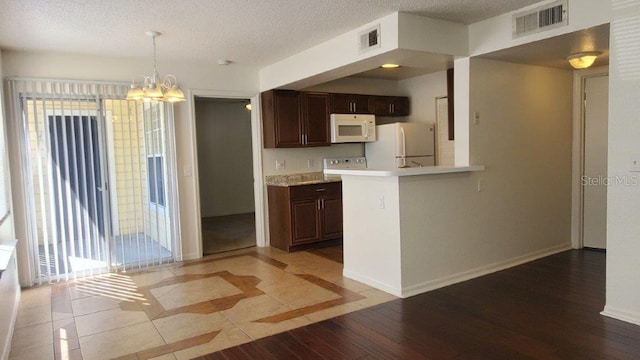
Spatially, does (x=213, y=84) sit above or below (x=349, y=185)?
above

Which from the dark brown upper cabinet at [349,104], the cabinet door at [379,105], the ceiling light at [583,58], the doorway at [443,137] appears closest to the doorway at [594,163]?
the ceiling light at [583,58]

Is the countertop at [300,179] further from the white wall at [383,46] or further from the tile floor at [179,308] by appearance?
the white wall at [383,46]

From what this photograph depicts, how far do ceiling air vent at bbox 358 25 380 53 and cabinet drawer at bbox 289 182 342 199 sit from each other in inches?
83.3

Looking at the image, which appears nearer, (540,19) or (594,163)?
(540,19)

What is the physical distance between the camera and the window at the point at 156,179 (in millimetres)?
5027

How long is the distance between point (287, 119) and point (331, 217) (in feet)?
4.70

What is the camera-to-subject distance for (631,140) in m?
2.90

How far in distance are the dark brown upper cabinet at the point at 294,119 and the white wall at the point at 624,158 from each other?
3542 mm

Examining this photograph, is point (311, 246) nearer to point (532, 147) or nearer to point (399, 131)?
point (399, 131)

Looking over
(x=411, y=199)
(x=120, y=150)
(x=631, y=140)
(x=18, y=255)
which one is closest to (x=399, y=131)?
(x=411, y=199)

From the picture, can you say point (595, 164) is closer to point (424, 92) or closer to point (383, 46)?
point (424, 92)

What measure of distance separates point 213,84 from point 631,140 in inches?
171

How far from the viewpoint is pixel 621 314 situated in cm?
302

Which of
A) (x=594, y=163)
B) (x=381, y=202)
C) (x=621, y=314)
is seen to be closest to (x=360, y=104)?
(x=381, y=202)
